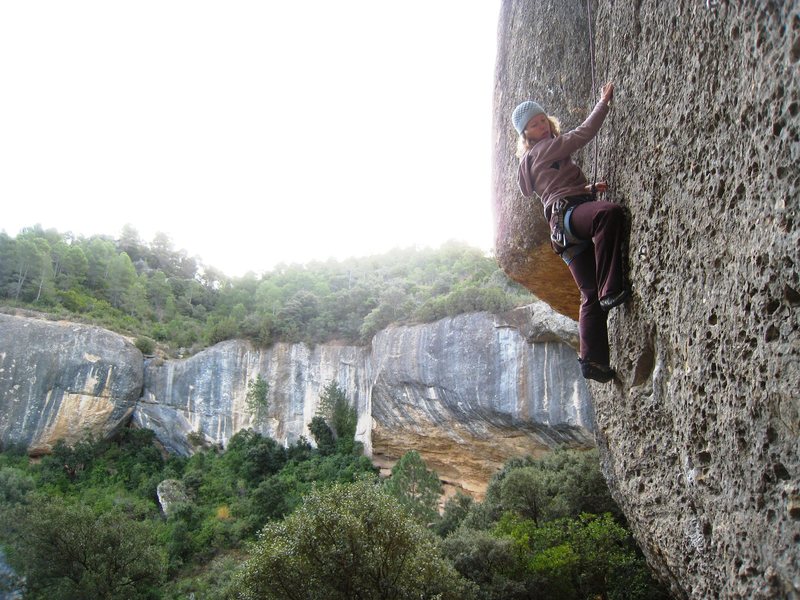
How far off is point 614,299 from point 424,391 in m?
22.6

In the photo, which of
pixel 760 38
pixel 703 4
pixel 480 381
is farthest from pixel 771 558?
pixel 480 381

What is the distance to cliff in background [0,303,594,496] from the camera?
23234 millimetres

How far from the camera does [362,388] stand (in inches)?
1287

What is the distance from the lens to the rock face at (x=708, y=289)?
2.25 meters

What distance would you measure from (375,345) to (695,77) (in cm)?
2742

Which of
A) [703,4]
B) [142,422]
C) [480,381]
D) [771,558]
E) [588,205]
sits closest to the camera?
[771,558]

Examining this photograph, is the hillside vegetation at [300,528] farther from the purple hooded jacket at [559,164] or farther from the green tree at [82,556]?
the purple hooded jacket at [559,164]

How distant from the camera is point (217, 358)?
34.4 m

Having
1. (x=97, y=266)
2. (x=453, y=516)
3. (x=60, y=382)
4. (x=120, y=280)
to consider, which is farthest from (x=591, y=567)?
(x=97, y=266)

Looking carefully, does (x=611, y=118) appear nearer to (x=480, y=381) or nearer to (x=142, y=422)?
(x=480, y=381)

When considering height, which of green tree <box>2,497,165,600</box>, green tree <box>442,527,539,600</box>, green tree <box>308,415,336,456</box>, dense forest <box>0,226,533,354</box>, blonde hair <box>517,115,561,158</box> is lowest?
green tree <box>2,497,165,600</box>

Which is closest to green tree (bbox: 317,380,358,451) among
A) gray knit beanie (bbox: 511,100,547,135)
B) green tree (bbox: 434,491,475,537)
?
green tree (bbox: 434,491,475,537)

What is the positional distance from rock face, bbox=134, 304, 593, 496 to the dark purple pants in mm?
18649

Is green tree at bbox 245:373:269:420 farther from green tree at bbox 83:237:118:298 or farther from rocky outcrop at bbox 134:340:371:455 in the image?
green tree at bbox 83:237:118:298
